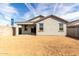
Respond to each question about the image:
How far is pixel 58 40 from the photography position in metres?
7.34

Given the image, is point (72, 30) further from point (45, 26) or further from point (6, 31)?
point (6, 31)

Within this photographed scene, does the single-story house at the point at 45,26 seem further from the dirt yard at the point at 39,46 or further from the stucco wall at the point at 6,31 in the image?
the dirt yard at the point at 39,46

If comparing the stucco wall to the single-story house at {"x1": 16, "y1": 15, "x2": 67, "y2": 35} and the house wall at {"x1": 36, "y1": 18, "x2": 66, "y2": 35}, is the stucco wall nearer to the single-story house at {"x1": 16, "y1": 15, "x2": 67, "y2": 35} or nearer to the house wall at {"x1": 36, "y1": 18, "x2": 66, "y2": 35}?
the single-story house at {"x1": 16, "y1": 15, "x2": 67, "y2": 35}

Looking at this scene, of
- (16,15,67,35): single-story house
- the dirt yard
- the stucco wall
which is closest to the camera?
the dirt yard

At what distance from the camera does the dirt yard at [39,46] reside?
6.53 metres

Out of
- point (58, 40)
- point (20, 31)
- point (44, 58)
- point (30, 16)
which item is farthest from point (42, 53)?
point (20, 31)

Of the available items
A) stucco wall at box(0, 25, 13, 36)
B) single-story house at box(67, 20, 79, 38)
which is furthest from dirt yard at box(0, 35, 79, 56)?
single-story house at box(67, 20, 79, 38)

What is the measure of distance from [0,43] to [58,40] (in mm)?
2244

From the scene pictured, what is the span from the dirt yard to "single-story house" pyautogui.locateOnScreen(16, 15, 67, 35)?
2.04 ft

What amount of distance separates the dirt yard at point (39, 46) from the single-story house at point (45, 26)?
0.62 meters

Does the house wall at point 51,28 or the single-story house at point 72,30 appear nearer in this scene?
the house wall at point 51,28

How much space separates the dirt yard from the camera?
21.4ft

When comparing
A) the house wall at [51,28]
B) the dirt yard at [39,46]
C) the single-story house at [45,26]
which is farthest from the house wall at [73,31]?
the dirt yard at [39,46]

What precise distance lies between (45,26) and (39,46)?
303 cm
